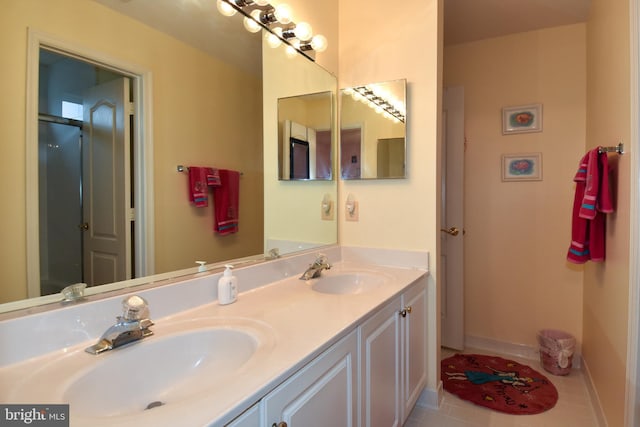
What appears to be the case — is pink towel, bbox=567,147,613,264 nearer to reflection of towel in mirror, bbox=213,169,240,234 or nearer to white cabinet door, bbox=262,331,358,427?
white cabinet door, bbox=262,331,358,427

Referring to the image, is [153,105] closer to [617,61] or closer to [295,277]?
[295,277]

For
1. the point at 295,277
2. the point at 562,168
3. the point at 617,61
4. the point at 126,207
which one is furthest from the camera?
the point at 562,168

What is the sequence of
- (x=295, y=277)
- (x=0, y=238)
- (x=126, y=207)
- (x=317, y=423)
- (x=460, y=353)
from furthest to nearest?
(x=460, y=353)
(x=295, y=277)
(x=126, y=207)
(x=317, y=423)
(x=0, y=238)

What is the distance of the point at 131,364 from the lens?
2.72 ft

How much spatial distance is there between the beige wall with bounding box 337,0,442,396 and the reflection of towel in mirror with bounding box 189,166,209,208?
1027 mm

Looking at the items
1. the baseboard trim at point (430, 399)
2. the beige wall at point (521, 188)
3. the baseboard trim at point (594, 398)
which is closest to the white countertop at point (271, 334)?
the baseboard trim at point (430, 399)

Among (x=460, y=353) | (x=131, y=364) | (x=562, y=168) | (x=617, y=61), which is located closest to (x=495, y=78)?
(x=562, y=168)

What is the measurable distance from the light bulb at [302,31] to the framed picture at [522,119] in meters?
1.77

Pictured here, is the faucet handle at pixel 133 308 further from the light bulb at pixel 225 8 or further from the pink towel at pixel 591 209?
the pink towel at pixel 591 209

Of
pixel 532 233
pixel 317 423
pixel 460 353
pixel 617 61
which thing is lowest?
pixel 460 353

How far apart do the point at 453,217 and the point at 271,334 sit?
2.16 metres

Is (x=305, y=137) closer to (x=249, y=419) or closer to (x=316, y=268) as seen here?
(x=316, y=268)

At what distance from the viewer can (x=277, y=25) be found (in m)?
1.63

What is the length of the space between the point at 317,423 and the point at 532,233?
2361 millimetres
